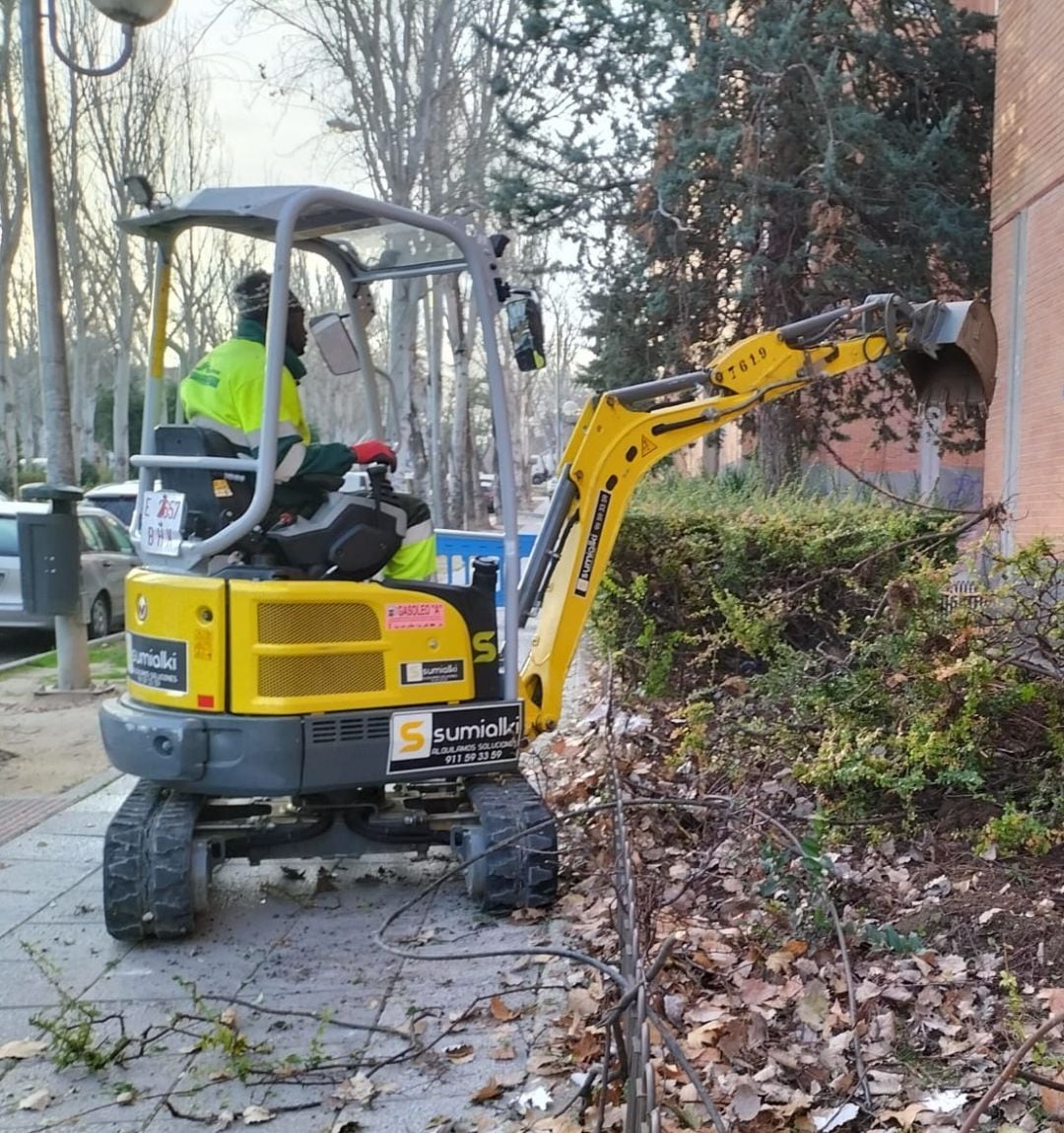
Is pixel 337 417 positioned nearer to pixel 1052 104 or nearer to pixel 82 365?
pixel 1052 104

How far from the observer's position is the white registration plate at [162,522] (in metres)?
4.96

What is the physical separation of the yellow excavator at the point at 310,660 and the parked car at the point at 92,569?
6532 millimetres

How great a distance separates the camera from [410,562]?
17.2 feet

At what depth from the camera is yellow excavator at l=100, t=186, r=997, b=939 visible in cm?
473

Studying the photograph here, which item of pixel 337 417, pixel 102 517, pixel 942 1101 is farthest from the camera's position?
pixel 102 517

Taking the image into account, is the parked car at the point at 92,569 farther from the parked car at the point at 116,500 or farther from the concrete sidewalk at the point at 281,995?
the concrete sidewalk at the point at 281,995

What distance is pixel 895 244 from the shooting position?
13633mm

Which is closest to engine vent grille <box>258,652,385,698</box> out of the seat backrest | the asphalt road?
the seat backrest

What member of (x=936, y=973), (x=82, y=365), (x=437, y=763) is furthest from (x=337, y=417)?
(x=82, y=365)

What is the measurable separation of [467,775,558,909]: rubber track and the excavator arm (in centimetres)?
68

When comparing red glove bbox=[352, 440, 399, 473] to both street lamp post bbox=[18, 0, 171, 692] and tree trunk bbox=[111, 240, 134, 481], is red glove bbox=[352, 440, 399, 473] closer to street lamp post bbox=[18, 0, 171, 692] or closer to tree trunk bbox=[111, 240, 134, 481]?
street lamp post bbox=[18, 0, 171, 692]

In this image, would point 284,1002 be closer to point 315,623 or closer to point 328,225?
point 315,623

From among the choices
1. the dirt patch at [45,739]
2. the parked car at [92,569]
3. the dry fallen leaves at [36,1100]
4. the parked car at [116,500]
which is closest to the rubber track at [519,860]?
the dry fallen leaves at [36,1100]

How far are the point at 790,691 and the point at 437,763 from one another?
6.90 feet
